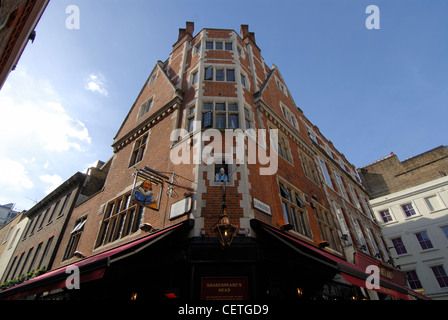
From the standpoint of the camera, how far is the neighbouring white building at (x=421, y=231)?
2117 cm

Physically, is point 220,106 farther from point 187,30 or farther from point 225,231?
point 187,30

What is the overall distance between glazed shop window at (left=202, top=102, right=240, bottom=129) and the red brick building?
64mm

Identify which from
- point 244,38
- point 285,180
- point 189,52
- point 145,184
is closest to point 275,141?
point 285,180

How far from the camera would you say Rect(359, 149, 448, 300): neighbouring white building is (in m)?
21.2

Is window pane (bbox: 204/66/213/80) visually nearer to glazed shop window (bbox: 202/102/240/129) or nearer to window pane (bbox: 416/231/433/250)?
glazed shop window (bbox: 202/102/240/129)

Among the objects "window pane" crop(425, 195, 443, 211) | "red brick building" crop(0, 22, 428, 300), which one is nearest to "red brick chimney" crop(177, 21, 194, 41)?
"red brick building" crop(0, 22, 428, 300)

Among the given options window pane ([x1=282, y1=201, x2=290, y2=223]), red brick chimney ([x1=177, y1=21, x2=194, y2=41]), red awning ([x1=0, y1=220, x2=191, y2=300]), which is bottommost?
red awning ([x1=0, y1=220, x2=191, y2=300])

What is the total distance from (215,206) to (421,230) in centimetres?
2648

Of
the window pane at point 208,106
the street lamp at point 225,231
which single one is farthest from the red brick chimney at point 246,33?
the street lamp at point 225,231

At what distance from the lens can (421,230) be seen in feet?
78.0

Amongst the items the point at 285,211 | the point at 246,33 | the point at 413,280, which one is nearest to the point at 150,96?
the point at 246,33

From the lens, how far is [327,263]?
262 inches
